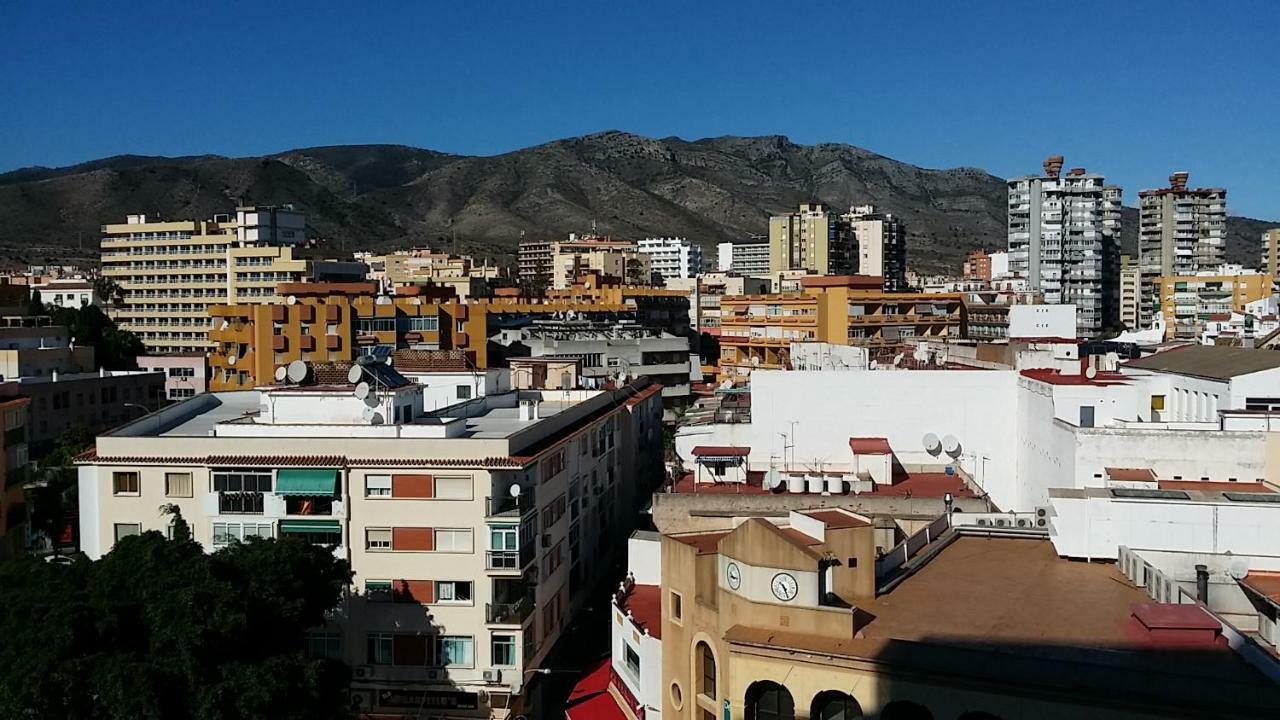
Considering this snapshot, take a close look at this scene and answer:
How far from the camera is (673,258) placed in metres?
186

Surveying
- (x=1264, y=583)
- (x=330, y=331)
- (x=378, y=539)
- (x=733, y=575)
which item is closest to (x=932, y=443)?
(x=1264, y=583)

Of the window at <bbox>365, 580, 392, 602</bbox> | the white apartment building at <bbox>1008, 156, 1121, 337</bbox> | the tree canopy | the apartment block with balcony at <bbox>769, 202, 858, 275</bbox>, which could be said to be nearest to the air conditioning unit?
the window at <bbox>365, 580, 392, 602</bbox>

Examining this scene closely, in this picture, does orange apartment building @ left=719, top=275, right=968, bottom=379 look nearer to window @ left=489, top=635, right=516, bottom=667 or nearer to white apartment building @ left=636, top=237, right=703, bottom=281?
window @ left=489, top=635, right=516, bottom=667

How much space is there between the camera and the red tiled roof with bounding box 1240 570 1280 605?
64.1 ft

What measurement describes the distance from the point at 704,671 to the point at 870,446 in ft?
57.8

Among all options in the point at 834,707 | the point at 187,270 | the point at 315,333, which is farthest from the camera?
the point at 187,270

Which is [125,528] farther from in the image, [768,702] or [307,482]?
[768,702]

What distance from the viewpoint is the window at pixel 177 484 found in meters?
29.3

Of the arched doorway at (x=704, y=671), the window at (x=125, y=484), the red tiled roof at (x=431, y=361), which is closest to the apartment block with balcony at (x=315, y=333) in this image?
the red tiled roof at (x=431, y=361)

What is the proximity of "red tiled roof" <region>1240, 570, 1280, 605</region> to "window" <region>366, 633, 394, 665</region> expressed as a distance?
19.2 metres

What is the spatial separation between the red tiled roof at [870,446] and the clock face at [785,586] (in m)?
18.4

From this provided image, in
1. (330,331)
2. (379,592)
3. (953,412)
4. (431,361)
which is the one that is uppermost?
A: (330,331)

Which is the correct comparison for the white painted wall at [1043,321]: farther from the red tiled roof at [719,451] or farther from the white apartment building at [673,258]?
the white apartment building at [673,258]

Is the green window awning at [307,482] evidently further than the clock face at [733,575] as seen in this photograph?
Yes
